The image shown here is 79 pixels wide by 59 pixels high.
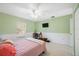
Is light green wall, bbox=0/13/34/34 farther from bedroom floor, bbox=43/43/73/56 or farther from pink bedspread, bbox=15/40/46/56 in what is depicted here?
bedroom floor, bbox=43/43/73/56

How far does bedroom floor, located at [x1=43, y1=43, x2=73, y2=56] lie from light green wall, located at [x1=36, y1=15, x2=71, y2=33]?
30 centimetres

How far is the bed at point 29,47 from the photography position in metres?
1.31

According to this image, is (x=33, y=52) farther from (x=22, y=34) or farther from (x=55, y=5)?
(x=55, y=5)

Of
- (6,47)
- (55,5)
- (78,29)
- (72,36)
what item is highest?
(55,5)

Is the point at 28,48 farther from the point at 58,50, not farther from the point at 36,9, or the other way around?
the point at 36,9

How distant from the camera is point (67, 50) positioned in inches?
54.6

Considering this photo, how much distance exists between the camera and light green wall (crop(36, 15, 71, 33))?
141 centimetres

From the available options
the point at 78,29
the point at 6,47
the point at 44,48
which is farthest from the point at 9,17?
the point at 78,29

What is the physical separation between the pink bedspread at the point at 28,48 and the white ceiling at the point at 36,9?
48cm

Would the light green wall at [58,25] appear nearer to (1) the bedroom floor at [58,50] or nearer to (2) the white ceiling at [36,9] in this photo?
(2) the white ceiling at [36,9]

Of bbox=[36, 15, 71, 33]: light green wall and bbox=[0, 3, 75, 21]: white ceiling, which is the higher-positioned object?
bbox=[0, 3, 75, 21]: white ceiling

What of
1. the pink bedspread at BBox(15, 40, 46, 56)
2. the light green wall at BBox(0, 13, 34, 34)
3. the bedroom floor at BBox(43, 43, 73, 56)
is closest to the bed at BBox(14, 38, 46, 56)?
the pink bedspread at BBox(15, 40, 46, 56)

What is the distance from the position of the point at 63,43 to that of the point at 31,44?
2.07 feet

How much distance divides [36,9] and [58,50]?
880 mm
